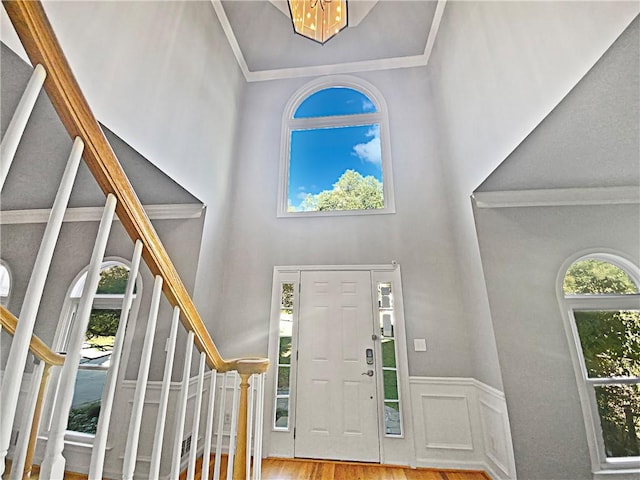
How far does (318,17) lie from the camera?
2400 millimetres

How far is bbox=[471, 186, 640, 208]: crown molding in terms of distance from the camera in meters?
2.83

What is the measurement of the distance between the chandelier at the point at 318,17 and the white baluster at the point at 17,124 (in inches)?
88.8

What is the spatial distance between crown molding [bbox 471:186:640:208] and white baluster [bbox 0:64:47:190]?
10.1 feet

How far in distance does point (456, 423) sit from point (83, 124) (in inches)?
142

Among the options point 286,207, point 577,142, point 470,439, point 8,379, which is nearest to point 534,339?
point 470,439

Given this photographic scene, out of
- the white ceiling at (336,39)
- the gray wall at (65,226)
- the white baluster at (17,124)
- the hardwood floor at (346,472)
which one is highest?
the white ceiling at (336,39)

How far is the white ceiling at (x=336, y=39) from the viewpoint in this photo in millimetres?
3564

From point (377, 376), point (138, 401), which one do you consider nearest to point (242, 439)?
point (138, 401)

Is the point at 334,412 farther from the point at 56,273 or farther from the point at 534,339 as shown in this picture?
the point at 56,273

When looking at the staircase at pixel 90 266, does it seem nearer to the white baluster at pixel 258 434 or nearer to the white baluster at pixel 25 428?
the white baluster at pixel 25 428

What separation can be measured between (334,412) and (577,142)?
10.5ft

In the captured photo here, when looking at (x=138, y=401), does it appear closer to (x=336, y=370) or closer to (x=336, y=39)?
(x=336, y=370)

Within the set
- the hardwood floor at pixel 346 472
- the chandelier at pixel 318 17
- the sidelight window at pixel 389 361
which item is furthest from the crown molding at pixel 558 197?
the hardwood floor at pixel 346 472

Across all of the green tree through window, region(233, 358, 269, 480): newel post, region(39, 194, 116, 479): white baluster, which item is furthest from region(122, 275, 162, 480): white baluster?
the green tree through window
